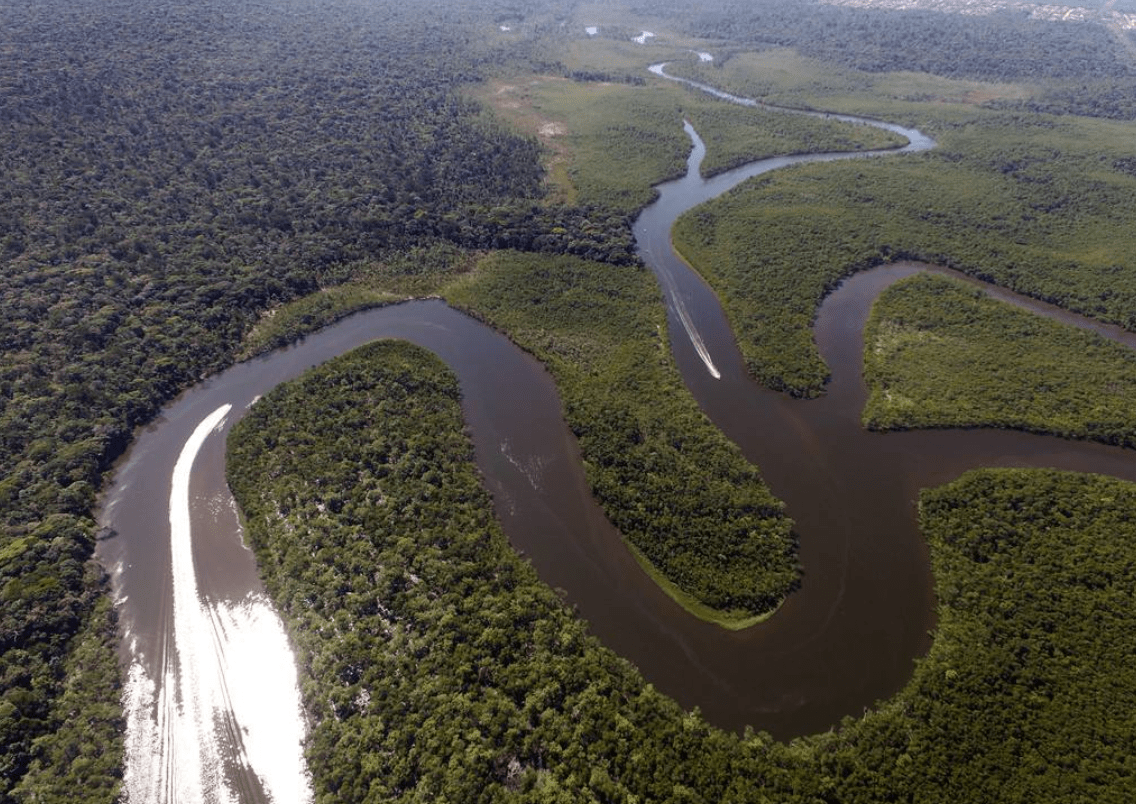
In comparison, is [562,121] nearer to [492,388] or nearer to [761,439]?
[492,388]

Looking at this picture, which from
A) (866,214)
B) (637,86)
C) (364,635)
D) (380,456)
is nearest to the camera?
(364,635)

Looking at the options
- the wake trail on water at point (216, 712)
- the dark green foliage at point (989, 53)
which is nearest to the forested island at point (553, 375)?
the wake trail on water at point (216, 712)

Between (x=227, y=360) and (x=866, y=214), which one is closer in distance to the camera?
(x=227, y=360)

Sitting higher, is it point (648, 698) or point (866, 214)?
point (866, 214)

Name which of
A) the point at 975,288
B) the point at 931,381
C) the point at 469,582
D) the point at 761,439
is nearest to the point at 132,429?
the point at 469,582

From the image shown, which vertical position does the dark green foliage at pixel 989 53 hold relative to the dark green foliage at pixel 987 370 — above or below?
above

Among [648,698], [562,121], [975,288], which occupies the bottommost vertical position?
[648,698]

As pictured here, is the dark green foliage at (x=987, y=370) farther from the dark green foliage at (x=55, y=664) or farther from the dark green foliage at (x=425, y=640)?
the dark green foliage at (x=55, y=664)
